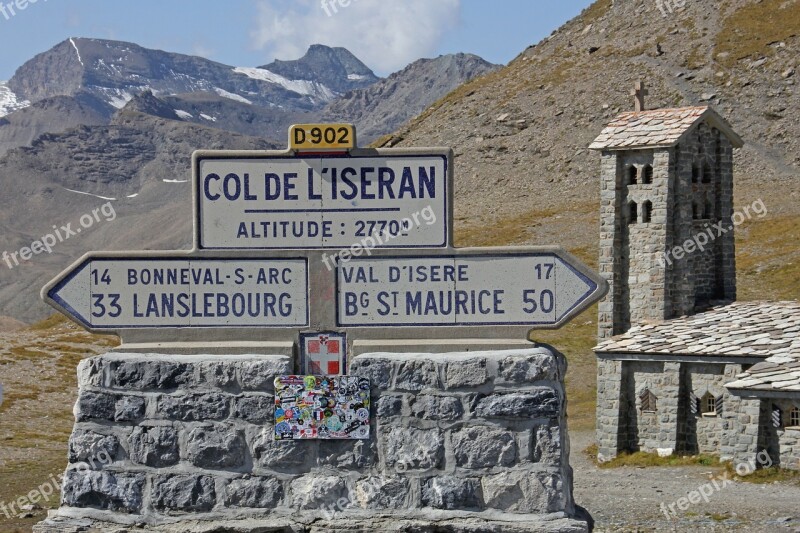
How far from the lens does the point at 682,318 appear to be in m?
36.2

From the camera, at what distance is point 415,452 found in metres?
8.15

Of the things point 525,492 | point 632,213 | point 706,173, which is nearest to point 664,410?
point 632,213

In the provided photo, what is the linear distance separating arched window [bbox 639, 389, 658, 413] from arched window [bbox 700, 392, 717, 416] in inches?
52.7

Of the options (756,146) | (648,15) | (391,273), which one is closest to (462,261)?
(391,273)

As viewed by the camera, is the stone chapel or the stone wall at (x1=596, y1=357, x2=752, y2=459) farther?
the stone wall at (x1=596, y1=357, x2=752, y2=459)

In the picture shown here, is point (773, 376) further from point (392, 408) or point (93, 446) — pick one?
point (93, 446)

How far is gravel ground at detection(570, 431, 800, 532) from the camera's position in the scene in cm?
2245

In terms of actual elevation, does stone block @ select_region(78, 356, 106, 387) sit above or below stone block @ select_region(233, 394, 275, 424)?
above

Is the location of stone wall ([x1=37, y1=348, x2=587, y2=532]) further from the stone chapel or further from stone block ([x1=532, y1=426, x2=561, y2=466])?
the stone chapel

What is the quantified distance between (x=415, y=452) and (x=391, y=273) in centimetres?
118

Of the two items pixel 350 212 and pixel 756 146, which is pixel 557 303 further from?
pixel 756 146

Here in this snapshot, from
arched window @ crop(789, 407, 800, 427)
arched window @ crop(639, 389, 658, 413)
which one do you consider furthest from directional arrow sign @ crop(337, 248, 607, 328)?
arched window @ crop(639, 389, 658, 413)

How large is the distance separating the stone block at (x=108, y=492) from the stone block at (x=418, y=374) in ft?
5.95

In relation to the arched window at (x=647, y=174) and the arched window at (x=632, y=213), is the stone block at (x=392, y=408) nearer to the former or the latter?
the arched window at (x=647, y=174)
